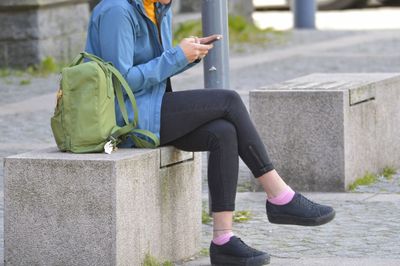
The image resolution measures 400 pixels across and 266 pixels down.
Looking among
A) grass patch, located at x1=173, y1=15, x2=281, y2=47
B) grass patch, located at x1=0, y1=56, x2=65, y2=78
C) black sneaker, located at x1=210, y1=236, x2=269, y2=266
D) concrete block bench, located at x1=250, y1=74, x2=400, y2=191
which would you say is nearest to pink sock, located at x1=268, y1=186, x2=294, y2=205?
black sneaker, located at x1=210, y1=236, x2=269, y2=266

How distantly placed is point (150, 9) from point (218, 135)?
0.61m

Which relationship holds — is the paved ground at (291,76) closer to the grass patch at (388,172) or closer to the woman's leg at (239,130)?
the grass patch at (388,172)

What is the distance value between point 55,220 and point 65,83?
541 mm

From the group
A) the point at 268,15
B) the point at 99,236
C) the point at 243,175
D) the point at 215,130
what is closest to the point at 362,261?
the point at 215,130

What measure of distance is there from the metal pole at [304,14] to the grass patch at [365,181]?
1245 cm

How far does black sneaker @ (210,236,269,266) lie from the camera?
16.7 ft

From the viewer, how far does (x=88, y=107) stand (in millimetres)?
4902

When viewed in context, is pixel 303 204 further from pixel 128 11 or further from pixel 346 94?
pixel 346 94

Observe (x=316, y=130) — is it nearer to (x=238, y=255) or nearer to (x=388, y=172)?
(x=388, y=172)

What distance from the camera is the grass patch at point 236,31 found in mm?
16062

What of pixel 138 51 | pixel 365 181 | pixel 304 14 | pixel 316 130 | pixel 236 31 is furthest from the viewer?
pixel 304 14

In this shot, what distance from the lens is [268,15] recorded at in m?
24.3

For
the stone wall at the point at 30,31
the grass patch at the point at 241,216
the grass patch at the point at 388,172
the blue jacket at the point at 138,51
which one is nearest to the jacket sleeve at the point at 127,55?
the blue jacket at the point at 138,51

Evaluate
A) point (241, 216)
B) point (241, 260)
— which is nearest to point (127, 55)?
point (241, 260)
